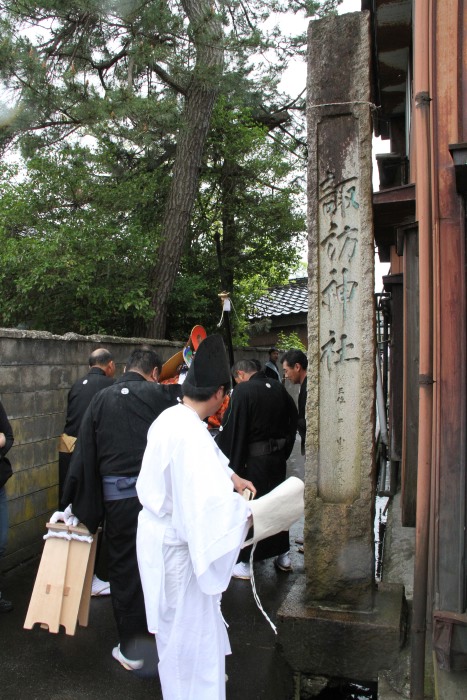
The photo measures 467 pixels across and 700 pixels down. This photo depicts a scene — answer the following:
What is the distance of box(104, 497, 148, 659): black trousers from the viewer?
4848 mm

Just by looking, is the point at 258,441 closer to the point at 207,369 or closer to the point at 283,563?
the point at 283,563

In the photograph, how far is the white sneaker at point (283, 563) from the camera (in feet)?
23.5

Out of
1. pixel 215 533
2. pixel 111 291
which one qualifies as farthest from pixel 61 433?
pixel 215 533

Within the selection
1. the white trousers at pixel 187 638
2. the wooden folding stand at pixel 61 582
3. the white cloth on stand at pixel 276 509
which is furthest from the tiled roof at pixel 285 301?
the white trousers at pixel 187 638

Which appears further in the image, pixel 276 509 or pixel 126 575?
pixel 126 575

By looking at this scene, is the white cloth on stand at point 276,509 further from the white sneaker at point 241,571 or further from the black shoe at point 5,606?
the white sneaker at point 241,571

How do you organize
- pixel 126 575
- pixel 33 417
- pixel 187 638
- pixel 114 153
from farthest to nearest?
pixel 114 153 → pixel 33 417 → pixel 126 575 → pixel 187 638

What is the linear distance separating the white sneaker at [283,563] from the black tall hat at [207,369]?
148 inches

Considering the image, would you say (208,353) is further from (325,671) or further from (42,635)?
(42,635)

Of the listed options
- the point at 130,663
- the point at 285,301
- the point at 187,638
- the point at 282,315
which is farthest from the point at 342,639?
the point at 285,301

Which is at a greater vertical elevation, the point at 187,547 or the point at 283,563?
the point at 187,547

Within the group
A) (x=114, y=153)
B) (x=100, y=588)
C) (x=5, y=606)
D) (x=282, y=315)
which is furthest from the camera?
(x=282, y=315)

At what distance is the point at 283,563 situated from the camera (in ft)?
23.5

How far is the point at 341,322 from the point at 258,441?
258cm
